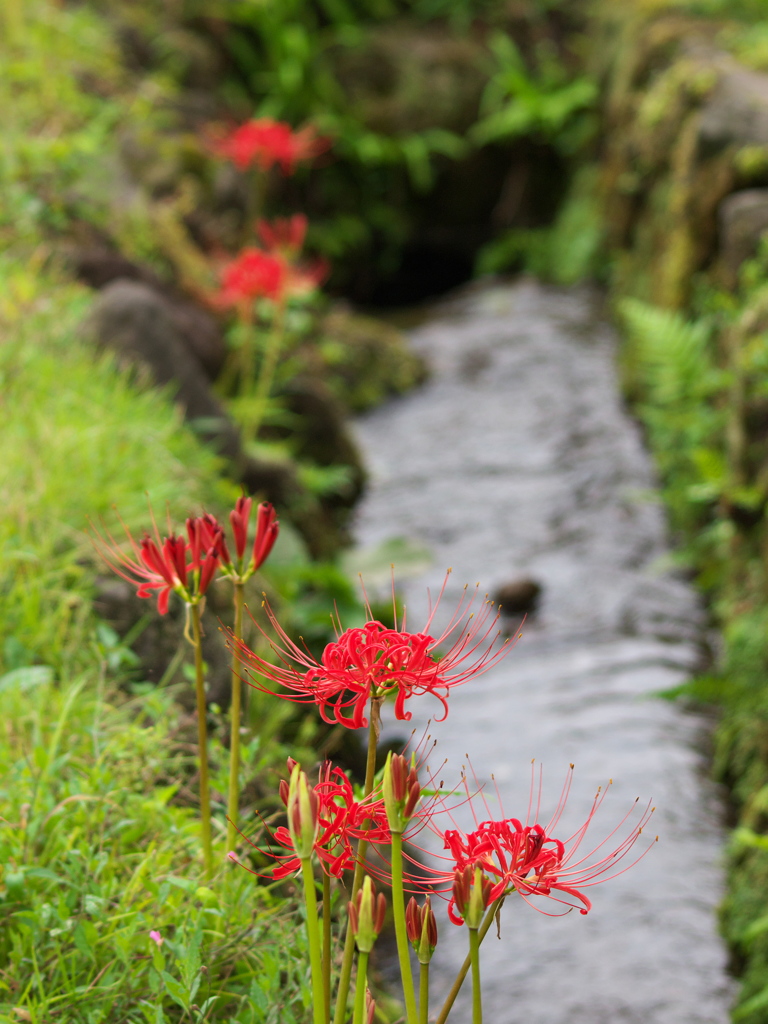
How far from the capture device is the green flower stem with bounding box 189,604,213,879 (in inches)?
56.9

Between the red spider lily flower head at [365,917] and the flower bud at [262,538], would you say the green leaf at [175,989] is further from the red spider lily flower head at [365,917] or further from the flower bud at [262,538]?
the flower bud at [262,538]

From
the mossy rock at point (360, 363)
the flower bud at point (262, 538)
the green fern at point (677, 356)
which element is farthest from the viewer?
the mossy rock at point (360, 363)

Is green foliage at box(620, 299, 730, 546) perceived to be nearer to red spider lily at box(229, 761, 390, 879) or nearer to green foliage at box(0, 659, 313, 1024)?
green foliage at box(0, 659, 313, 1024)

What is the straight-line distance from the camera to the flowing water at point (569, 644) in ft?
8.27

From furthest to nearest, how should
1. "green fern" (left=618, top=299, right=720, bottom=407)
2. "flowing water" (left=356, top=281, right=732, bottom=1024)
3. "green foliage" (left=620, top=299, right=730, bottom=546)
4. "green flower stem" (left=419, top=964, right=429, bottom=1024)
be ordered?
"green fern" (left=618, top=299, right=720, bottom=407), "green foliage" (left=620, top=299, right=730, bottom=546), "flowing water" (left=356, top=281, right=732, bottom=1024), "green flower stem" (left=419, top=964, right=429, bottom=1024)

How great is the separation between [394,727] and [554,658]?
0.88m

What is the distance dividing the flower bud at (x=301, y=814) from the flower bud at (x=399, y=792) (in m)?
0.09

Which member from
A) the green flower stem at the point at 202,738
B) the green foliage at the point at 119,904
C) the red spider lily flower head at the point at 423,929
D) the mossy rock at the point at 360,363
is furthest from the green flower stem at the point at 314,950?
the mossy rock at the point at 360,363

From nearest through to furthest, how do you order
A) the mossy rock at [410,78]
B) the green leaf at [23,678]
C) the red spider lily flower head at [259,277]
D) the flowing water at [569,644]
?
1. the green leaf at [23,678]
2. the flowing water at [569,644]
3. the red spider lily flower head at [259,277]
4. the mossy rock at [410,78]

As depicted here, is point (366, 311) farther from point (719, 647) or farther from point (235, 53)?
point (719, 647)

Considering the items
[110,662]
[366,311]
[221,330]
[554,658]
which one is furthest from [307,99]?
[110,662]

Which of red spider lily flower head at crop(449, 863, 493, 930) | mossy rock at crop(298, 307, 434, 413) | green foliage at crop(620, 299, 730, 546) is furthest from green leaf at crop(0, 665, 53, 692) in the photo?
mossy rock at crop(298, 307, 434, 413)

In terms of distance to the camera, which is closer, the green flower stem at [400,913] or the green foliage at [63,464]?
the green flower stem at [400,913]

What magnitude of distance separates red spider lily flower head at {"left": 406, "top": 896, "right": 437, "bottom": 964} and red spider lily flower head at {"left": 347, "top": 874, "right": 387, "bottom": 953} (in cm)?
4
